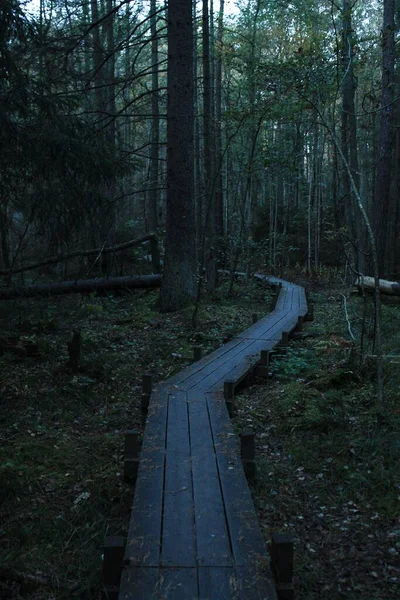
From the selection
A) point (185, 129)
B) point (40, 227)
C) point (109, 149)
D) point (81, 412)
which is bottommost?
point (81, 412)

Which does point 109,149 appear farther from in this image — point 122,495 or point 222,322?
point 122,495

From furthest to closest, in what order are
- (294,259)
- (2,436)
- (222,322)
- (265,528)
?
(294,259) < (222,322) < (2,436) < (265,528)

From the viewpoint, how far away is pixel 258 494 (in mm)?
4680

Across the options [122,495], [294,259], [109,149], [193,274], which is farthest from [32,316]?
[294,259]

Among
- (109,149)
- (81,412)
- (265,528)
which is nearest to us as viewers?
(265,528)

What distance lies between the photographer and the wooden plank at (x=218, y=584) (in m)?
2.81

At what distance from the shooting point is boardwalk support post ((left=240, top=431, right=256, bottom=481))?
4.63 m

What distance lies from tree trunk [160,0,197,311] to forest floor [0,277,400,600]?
6.05 ft

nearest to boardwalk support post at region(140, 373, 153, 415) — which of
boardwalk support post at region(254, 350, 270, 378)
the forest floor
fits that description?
the forest floor

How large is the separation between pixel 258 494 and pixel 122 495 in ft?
4.17

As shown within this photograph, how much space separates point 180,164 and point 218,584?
32.8 ft

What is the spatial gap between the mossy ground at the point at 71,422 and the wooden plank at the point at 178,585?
854mm

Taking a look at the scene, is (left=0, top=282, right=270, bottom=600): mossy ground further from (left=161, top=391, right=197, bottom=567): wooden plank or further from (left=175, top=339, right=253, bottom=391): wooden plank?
(left=175, top=339, right=253, bottom=391): wooden plank

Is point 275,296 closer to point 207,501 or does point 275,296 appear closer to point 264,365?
point 264,365
